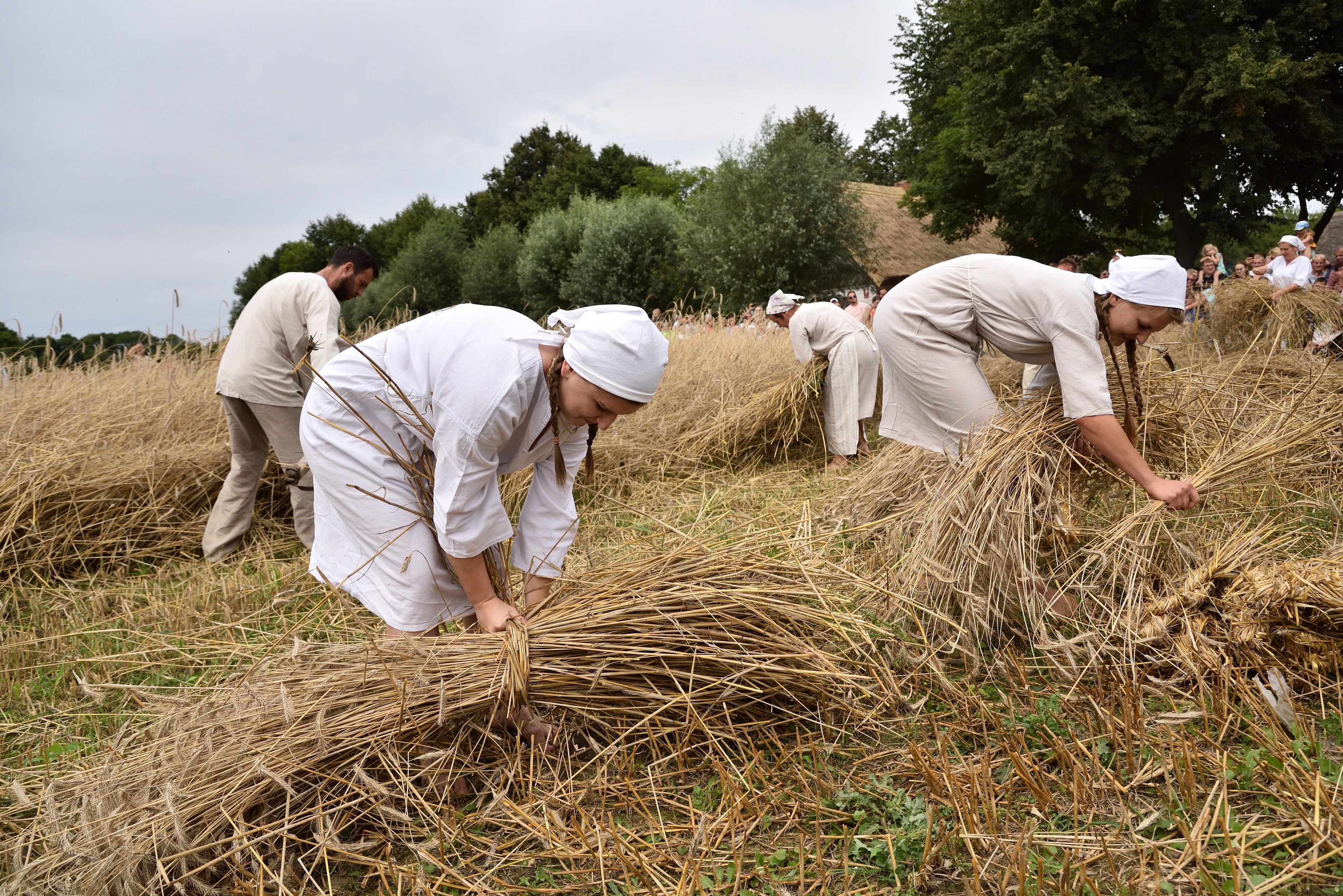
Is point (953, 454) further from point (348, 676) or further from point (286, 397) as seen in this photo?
point (286, 397)

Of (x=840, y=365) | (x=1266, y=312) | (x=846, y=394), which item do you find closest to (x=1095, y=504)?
(x=846, y=394)

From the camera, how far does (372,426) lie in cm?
235

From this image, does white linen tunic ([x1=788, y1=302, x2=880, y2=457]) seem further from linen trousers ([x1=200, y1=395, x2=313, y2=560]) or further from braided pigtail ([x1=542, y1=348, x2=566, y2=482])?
braided pigtail ([x1=542, y1=348, x2=566, y2=482])

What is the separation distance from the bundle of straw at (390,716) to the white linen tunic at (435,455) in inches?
9.7

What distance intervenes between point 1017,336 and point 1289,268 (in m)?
6.13

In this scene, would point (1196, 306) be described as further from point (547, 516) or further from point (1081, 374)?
point (547, 516)

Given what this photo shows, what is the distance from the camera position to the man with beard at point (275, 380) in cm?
454

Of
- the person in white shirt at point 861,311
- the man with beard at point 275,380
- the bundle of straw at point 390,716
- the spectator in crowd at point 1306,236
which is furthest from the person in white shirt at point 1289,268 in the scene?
the man with beard at point 275,380

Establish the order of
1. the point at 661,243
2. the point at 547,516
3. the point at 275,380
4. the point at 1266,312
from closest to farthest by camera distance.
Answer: the point at 547,516, the point at 275,380, the point at 1266,312, the point at 661,243

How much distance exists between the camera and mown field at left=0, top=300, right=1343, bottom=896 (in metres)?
1.78

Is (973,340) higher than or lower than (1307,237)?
lower

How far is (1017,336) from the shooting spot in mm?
3154

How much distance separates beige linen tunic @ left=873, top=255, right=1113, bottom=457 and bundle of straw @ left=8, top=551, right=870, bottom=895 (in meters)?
1.26

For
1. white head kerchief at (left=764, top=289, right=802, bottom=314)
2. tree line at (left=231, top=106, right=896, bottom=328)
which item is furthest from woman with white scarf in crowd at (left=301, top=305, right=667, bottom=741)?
tree line at (left=231, top=106, right=896, bottom=328)
